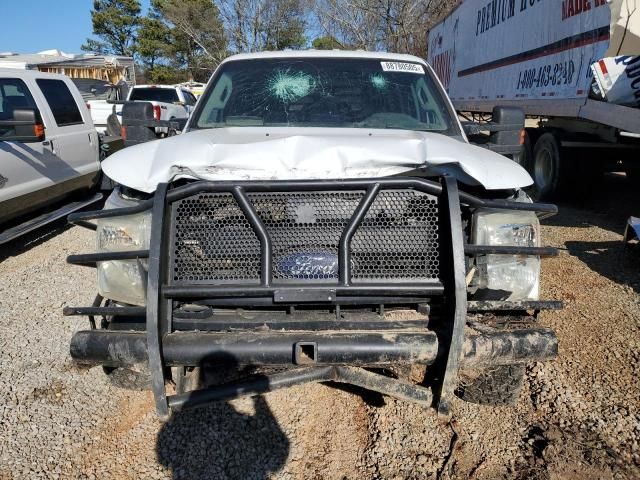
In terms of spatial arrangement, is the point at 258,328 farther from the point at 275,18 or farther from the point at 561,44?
the point at 275,18

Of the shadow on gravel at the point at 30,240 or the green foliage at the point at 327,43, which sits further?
the green foliage at the point at 327,43

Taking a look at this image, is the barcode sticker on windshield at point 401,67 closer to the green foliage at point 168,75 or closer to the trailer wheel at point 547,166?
the trailer wheel at point 547,166

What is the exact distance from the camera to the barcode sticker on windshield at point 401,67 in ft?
13.1

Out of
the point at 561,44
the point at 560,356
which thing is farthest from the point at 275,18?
the point at 560,356

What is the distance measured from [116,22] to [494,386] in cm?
5463

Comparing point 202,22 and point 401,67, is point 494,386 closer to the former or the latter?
point 401,67

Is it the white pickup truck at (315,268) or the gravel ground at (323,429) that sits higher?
the white pickup truck at (315,268)

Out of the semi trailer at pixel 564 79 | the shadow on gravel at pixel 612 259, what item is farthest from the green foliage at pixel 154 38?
the shadow on gravel at pixel 612 259

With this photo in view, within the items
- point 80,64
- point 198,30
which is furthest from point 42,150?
point 198,30

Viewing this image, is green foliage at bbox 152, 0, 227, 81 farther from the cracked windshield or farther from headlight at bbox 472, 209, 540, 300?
headlight at bbox 472, 209, 540, 300

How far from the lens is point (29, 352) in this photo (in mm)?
3777

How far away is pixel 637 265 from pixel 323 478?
4368 millimetres

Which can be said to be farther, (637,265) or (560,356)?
(637,265)

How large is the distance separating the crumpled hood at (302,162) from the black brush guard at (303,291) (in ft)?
0.35
